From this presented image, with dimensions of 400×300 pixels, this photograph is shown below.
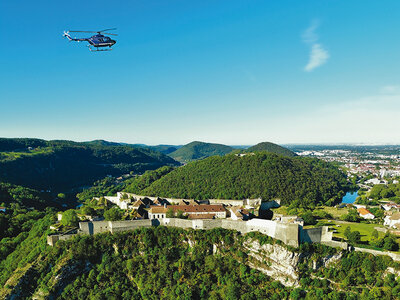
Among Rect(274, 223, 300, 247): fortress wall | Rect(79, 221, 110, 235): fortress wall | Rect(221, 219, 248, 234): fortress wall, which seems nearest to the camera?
Rect(274, 223, 300, 247): fortress wall

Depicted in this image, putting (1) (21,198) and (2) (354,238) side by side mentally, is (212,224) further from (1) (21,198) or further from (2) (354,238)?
(1) (21,198)

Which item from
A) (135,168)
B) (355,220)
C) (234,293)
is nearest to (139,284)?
(234,293)

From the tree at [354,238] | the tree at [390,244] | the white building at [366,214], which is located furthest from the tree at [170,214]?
the white building at [366,214]

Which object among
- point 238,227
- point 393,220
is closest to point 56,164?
point 238,227

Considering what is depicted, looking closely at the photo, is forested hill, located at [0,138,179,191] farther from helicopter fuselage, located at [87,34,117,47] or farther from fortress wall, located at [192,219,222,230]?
helicopter fuselage, located at [87,34,117,47]

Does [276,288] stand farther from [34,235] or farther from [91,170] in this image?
[91,170]

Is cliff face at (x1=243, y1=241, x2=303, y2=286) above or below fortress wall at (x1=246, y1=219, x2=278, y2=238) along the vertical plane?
below

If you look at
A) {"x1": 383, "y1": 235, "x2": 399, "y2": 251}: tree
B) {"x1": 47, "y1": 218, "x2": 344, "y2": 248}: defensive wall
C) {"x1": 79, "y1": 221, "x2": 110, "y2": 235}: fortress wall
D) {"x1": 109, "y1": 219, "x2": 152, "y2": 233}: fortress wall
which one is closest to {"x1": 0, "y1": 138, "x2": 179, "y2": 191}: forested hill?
{"x1": 79, "y1": 221, "x2": 110, "y2": 235}: fortress wall
